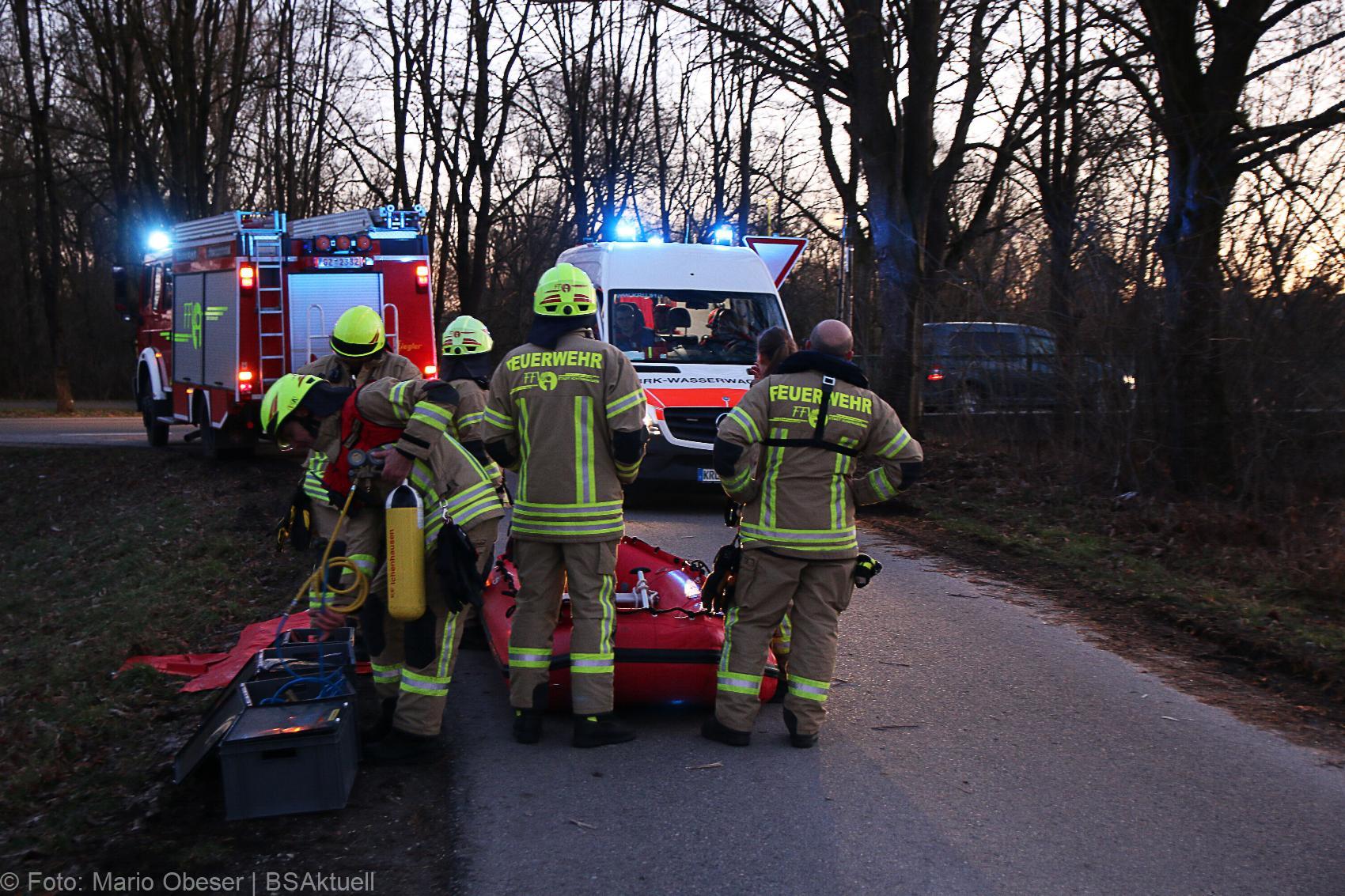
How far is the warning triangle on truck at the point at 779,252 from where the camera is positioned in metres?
14.5

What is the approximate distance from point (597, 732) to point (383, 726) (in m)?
0.96

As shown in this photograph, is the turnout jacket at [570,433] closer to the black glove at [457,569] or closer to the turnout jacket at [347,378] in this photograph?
the black glove at [457,569]

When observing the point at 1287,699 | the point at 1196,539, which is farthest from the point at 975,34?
the point at 1287,699

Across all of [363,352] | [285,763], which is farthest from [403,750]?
[363,352]

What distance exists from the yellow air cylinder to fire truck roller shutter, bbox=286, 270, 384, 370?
10350mm

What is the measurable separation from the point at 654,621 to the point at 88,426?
75.7ft

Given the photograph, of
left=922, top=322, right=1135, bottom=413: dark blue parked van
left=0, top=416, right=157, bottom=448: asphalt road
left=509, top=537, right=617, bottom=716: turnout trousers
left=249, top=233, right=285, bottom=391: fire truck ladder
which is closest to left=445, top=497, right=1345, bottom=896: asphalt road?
left=509, top=537, right=617, bottom=716: turnout trousers

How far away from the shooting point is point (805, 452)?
538cm

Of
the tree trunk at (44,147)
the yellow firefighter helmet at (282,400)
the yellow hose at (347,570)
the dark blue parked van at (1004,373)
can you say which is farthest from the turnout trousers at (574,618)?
the tree trunk at (44,147)

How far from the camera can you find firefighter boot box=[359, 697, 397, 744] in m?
5.28

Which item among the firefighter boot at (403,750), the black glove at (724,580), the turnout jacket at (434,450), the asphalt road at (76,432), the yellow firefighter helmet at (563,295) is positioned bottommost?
the firefighter boot at (403,750)

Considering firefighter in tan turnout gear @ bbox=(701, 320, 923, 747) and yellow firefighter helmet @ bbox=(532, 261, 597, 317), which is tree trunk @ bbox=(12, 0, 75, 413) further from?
firefighter in tan turnout gear @ bbox=(701, 320, 923, 747)

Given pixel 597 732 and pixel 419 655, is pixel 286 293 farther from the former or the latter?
pixel 597 732

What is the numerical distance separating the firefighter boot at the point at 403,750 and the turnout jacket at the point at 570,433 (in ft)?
3.25
